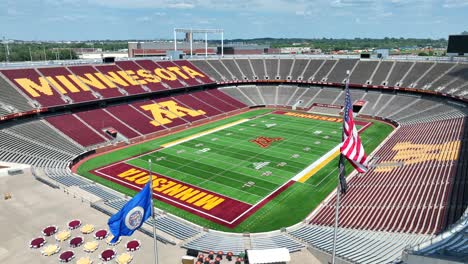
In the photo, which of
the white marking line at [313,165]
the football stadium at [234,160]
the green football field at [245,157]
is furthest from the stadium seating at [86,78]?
the white marking line at [313,165]

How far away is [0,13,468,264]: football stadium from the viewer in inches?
915

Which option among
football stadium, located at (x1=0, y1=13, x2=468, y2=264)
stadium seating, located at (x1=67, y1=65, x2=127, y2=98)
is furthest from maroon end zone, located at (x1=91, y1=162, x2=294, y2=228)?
stadium seating, located at (x1=67, y1=65, x2=127, y2=98)

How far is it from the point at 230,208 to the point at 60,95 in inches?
1482

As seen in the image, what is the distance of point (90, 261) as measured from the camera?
21766mm

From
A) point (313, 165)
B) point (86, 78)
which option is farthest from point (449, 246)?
point (86, 78)

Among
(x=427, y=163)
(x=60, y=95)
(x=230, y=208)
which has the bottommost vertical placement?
(x=230, y=208)

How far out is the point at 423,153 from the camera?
39062 mm

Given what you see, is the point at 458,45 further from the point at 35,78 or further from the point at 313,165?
the point at 35,78

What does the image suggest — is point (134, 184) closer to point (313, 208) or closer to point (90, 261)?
point (90, 261)

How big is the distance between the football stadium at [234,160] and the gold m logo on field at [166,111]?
467 millimetres

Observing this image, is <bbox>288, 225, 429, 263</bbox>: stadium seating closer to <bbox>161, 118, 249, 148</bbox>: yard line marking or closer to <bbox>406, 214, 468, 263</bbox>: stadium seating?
<bbox>406, 214, 468, 263</bbox>: stadium seating

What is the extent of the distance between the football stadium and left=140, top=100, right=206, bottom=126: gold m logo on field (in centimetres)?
47

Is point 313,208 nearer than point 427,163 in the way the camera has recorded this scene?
Yes

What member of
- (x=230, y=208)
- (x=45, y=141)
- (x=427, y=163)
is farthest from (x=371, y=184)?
(x=45, y=141)
